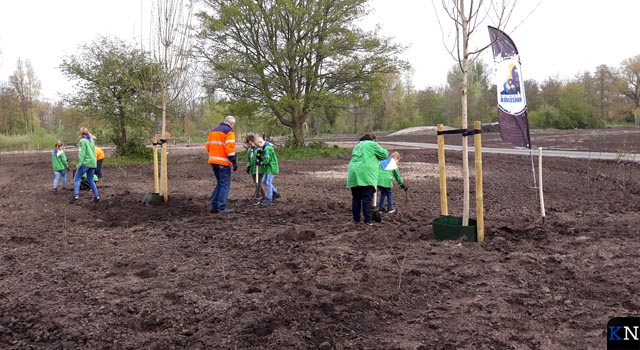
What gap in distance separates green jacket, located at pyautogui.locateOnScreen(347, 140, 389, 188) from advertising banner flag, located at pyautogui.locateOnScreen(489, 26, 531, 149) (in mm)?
1882

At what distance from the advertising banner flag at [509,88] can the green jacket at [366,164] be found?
1.88 metres

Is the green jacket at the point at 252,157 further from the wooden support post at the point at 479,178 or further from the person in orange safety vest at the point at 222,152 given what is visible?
the wooden support post at the point at 479,178

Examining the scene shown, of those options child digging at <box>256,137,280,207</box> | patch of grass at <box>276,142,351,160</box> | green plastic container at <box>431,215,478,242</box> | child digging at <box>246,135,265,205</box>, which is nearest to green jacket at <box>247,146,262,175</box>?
child digging at <box>246,135,265,205</box>

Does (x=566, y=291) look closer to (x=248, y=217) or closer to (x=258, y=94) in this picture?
(x=248, y=217)

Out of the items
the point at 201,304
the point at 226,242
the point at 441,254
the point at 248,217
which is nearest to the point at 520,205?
the point at 441,254

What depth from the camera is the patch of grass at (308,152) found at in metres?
27.8

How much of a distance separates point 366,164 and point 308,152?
20905 mm

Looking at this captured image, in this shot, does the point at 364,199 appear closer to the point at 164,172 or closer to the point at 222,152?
the point at 222,152

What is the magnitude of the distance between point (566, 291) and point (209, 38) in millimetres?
25303

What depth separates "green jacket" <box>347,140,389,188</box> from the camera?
304 inches

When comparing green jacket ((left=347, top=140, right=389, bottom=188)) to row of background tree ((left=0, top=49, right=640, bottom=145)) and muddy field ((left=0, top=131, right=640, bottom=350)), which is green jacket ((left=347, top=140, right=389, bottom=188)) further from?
row of background tree ((left=0, top=49, right=640, bottom=145))

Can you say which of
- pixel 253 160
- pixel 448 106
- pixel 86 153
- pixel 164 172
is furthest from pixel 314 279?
pixel 448 106

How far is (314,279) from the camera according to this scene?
509cm

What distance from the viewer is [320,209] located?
32.6 ft
